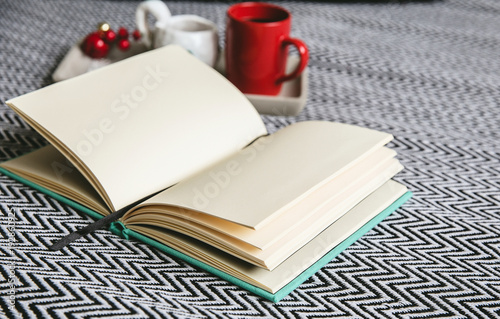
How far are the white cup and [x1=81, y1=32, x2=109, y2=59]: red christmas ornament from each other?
6cm

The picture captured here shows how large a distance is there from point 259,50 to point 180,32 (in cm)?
13

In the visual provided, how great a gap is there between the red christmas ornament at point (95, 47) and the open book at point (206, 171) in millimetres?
280

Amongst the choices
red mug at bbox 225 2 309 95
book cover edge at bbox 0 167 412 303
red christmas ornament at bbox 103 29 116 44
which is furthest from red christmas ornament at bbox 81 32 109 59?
book cover edge at bbox 0 167 412 303

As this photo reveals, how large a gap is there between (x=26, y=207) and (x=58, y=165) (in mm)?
48

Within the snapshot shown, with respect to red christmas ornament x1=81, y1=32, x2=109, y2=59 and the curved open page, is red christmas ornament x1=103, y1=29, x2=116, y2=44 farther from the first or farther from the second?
the curved open page

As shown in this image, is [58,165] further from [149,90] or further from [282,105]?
[282,105]

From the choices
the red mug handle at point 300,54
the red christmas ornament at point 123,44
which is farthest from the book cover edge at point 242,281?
the red christmas ornament at point 123,44

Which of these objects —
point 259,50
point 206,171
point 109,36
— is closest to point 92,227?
point 206,171

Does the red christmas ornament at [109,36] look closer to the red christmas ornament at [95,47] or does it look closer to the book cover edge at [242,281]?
the red christmas ornament at [95,47]

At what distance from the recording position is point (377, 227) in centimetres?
53

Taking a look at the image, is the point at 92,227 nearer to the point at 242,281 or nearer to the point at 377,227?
the point at 242,281

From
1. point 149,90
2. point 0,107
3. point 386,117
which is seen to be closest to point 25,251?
point 149,90

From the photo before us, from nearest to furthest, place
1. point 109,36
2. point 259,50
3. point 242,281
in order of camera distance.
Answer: point 242,281 < point 259,50 < point 109,36

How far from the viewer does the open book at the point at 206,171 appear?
427mm
